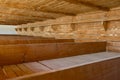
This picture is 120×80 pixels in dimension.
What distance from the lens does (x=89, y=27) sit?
4004 mm

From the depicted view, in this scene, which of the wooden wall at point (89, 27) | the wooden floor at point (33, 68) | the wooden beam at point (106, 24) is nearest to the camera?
the wooden floor at point (33, 68)

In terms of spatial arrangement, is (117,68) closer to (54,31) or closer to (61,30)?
(61,30)

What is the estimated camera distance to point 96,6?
10.9ft

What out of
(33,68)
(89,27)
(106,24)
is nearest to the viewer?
(33,68)

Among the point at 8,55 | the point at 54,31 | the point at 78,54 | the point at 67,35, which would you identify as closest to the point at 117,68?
the point at 78,54

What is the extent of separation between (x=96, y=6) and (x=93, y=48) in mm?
1025

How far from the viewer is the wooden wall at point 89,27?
3330 mm

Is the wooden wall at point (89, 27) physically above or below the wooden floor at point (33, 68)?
above

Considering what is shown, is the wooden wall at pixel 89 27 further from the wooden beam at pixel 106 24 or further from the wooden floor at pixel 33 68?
the wooden floor at pixel 33 68

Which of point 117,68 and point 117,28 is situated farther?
point 117,28

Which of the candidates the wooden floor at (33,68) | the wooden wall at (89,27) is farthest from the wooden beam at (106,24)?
the wooden floor at (33,68)

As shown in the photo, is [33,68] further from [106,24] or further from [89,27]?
[89,27]

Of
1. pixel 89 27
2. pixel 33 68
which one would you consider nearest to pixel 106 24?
pixel 89 27

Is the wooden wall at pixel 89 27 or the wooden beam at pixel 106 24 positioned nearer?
the wooden wall at pixel 89 27
